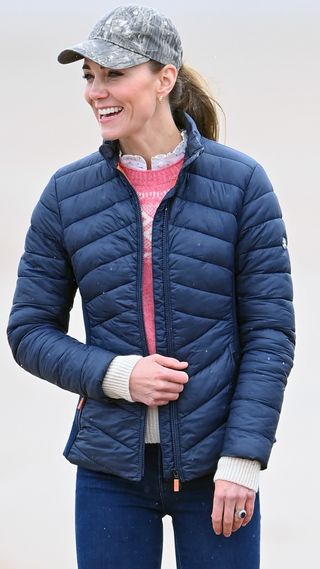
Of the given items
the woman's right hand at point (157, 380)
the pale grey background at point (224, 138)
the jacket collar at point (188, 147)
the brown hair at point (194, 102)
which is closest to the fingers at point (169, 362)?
the woman's right hand at point (157, 380)

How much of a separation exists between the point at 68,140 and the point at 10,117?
1054 mm

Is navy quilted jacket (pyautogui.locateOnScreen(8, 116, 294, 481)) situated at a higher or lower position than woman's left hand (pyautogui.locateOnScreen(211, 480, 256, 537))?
higher

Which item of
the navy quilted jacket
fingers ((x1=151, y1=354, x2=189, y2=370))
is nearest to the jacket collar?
the navy quilted jacket

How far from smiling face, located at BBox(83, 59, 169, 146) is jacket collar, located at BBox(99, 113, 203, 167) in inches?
2.6

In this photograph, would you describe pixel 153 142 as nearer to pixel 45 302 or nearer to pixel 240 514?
pixel 45 302

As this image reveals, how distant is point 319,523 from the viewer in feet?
13.8

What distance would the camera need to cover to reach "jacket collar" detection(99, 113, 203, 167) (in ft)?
8.23

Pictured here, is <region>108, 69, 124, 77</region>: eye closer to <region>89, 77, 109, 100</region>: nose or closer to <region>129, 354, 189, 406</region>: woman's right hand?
<region>89, 77, 109, 100</region>: nose

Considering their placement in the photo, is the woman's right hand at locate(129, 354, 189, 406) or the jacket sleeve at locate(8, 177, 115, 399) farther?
the jacket sleeve at locate(8, 177, 115, 399)

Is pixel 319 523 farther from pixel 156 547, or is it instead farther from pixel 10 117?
pixel 10 117

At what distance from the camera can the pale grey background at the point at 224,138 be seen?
4.29 meters

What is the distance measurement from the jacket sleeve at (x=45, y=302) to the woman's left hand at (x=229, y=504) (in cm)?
34

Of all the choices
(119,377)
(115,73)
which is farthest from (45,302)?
(115,73)

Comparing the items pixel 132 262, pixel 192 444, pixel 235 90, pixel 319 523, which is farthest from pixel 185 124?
pixel 235 90
